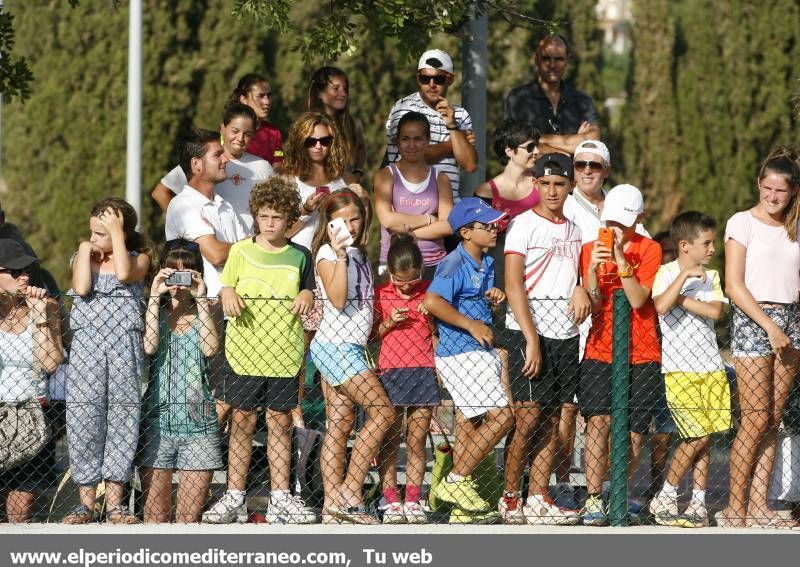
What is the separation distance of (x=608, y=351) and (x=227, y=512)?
2.20 metres

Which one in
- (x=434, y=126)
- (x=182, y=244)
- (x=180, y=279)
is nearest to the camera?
(x=180, y=279)

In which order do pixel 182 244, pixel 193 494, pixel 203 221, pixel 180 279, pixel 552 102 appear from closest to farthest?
pixel 180 279
pixel 193 494
pixel 182 244
pixel 203 221
pixel 552 102

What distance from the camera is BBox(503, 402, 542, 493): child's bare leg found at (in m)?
7.91

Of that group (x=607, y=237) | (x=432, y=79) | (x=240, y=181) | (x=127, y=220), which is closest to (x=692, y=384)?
(x=607, y=237)

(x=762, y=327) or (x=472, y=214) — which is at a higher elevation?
(x=472, y=214)

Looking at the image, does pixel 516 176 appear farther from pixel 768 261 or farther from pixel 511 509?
pixel 511 509

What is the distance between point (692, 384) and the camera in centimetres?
795

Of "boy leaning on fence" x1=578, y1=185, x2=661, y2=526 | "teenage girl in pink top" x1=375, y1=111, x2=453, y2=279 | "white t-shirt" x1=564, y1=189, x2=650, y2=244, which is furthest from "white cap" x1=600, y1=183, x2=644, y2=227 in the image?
"teenage girl in pink top" x1=375, y1=111, x2=453, y2=279

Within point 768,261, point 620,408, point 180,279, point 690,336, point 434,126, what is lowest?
point 620,408

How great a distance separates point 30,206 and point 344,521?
12865 millimetres

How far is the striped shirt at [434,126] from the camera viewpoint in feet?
31.5

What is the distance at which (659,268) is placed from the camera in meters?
8.09

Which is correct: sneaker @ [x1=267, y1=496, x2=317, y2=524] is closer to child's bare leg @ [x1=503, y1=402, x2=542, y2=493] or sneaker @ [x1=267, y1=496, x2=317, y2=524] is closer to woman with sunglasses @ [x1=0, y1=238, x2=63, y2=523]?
child's bare leg @ [x1=503, y1=402, x2=542, y2=493]

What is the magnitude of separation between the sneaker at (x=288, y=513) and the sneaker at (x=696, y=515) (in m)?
1.99
